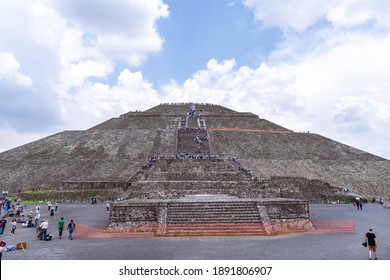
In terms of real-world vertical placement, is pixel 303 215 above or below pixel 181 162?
below

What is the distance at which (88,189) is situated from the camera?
34250 millimetres

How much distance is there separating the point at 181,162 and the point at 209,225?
21301 millimetres

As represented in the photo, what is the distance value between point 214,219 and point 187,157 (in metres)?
23.0

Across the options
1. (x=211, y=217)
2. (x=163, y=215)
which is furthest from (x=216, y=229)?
(x=163, y=215)

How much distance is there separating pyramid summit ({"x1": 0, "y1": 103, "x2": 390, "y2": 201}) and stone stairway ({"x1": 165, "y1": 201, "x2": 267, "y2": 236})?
7.78 meters


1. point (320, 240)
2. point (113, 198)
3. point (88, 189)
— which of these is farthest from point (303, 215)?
point (88, 189)

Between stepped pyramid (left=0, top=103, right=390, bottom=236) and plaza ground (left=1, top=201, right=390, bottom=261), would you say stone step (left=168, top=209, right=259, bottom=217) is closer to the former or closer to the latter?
stepped pyramid (left=0, top=103, right=390, bottom=236)

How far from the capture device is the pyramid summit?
34750 millimetres

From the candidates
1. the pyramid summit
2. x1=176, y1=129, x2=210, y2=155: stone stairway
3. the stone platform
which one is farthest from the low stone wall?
x1=176, y1=129, x2=210, y2=155: stone stairway

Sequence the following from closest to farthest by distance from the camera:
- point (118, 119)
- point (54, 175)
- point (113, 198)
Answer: point (113, 198) < point (54, 175) < point (118, 119)

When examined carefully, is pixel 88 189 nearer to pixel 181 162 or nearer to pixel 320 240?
pixel 181 162

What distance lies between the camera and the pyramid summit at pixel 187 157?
1368 inches

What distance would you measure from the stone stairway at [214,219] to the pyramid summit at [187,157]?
25.5ft

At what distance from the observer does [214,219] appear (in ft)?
58.2
